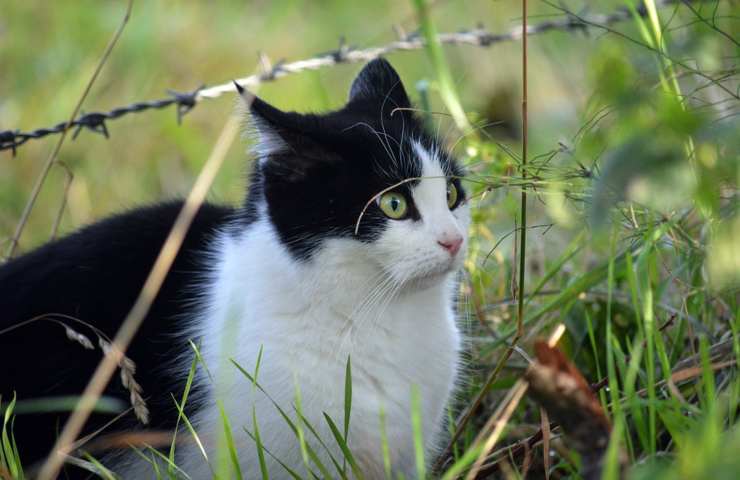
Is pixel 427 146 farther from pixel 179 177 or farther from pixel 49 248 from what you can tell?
pixel 179 177

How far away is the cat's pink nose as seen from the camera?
76.1 inches

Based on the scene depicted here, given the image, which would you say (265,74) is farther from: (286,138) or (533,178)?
(533,178)

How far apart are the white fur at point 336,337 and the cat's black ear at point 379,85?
260mm

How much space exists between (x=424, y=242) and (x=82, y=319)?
77cm

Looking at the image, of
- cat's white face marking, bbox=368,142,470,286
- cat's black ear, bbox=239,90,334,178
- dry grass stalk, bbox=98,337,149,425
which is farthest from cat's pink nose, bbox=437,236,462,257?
dry grass stalk, bbox=98,337,149,425

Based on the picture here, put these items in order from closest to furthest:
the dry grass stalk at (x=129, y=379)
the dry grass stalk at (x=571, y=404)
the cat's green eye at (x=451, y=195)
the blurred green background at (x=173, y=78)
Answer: the dry grass stalk at (x=571, y=404) → the dry grass stalk at (x=129, y=379) → the cat's green eye at (x=451, y=195) → the blurred green background at (x=173, y=78)

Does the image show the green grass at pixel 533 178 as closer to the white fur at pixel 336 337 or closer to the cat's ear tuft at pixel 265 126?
the white fur at pixel 336 337

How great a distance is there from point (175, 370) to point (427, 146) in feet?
2.39

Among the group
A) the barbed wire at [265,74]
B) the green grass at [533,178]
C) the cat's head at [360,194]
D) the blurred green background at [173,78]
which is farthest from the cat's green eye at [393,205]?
the blurred green background at [173,78]

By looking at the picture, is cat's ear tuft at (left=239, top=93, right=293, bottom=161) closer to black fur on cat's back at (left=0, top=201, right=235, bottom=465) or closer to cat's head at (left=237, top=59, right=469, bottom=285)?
Answer: cat's head at (left=237, top=59, right=469, bottom=285)

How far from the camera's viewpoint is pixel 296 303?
80.7 inches

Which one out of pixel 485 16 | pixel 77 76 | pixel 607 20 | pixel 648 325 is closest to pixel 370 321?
pixel 648 325

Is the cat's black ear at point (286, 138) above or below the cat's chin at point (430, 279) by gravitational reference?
above

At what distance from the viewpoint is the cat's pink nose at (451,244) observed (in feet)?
6.34
